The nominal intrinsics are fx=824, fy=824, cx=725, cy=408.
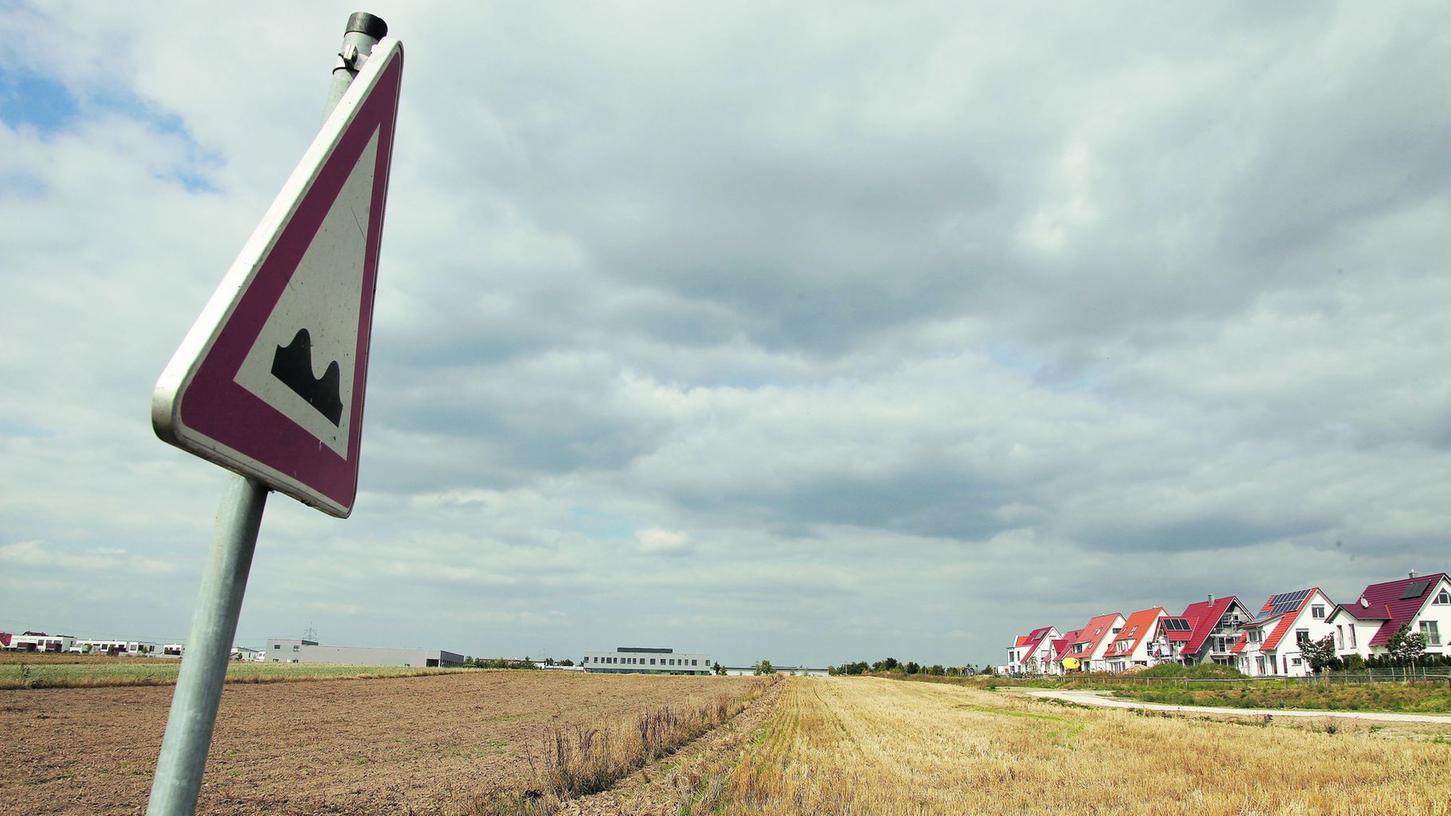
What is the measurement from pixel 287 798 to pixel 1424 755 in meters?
22.8

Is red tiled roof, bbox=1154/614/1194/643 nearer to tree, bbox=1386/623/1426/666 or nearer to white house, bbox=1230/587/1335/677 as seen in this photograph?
white house, bbox=1230/587/1335/677

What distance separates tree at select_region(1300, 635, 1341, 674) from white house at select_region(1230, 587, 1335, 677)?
1170mm

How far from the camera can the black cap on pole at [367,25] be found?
7.82 feet

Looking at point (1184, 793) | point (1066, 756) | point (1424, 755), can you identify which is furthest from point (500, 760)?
point (1424, 755)

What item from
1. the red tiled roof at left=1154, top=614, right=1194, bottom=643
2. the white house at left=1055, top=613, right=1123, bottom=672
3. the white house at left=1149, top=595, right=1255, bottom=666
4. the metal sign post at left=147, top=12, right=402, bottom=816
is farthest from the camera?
the white house at left=1055, top=613, right=1123, bottom=672

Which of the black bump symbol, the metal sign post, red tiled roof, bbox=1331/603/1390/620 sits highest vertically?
red tiled roof, bbox=1331/603/1390/620

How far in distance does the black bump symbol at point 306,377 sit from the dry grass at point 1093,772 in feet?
37.0

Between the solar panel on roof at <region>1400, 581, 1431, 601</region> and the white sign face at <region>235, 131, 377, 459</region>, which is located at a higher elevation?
the solar panel on roof at <region>1400, 581, 1431, 601</region>

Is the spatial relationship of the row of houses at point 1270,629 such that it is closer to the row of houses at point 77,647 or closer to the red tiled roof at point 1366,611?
the red tiled roof at point 1366,611

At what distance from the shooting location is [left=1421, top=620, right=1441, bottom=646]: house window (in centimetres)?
7056

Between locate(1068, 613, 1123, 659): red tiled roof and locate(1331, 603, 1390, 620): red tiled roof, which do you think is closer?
locate(1331, 603, 1390, 620): red tiled roof

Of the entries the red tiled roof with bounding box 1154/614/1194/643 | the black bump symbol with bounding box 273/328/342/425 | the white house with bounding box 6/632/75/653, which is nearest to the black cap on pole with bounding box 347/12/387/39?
the black bump symbol with bounding box 273/328/342/425

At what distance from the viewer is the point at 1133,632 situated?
112m

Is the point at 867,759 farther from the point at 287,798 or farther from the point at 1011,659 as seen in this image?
the point at 1011,659
